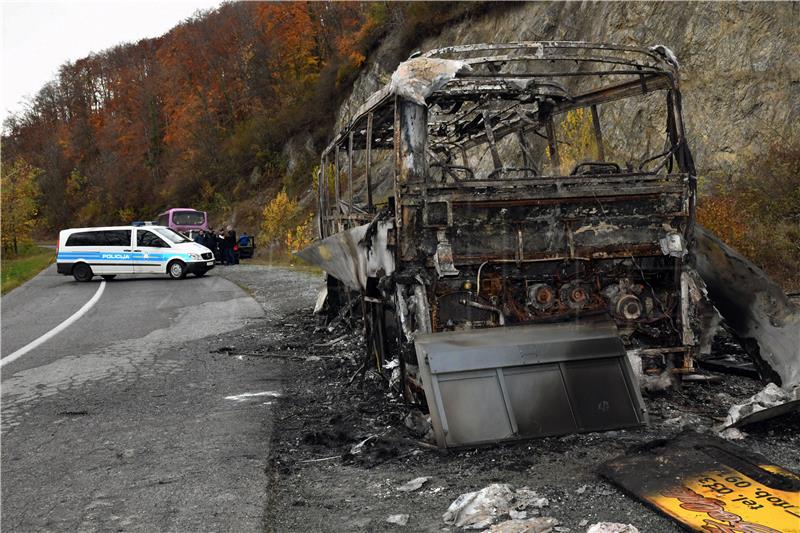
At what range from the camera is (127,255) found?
2102cm

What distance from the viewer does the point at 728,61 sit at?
1822cm

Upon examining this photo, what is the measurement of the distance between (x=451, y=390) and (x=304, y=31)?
47125 mm

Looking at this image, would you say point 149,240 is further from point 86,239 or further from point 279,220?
point 279,220

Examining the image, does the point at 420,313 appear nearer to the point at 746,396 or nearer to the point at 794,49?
the point at 746,396

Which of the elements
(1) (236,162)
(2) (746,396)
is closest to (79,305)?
(2) (746,396)

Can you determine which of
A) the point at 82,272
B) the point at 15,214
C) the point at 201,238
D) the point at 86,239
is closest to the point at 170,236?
the point at 86,239

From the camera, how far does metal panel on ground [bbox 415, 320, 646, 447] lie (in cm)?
435

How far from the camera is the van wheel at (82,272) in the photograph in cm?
2108

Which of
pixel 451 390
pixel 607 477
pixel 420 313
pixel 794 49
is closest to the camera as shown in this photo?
pixel 607 477

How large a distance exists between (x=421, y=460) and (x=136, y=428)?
2299mm

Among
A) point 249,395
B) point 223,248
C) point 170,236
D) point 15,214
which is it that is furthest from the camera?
point 15,214

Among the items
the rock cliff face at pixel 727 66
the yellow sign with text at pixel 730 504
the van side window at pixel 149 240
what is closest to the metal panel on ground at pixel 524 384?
the yellow sign with text at pixel 730 504

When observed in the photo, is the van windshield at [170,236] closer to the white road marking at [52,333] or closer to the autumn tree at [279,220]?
the white road marking at [52,333]

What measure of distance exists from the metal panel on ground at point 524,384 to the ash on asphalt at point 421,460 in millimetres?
108
